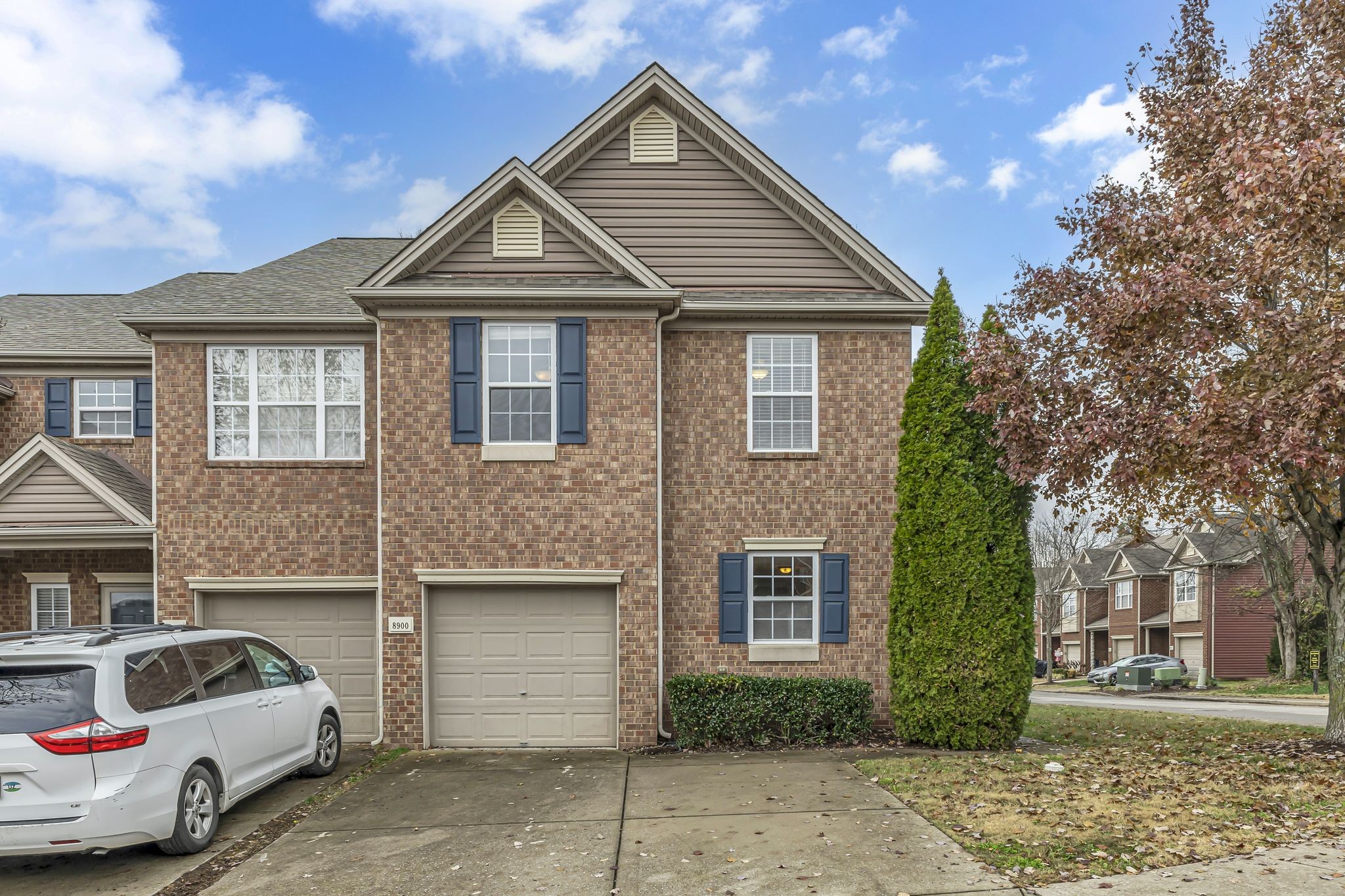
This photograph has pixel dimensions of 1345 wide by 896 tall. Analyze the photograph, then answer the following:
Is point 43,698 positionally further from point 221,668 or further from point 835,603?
point 835,603

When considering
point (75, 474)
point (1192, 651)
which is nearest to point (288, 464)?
point (75, 474)

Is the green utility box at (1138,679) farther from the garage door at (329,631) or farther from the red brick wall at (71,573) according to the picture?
the red brick wall at (71,573)

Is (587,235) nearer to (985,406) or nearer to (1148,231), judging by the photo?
(985,406)

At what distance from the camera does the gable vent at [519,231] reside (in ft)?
38.6

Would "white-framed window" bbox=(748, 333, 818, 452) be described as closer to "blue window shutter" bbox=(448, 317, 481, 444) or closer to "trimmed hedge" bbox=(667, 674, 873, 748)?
"trimmed hedge" bbox=(667, 674, 873, 748)

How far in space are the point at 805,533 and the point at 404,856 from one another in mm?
6741

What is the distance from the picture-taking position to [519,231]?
11781 millimetres

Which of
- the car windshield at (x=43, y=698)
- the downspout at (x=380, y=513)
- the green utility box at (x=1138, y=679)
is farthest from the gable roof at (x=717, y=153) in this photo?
the green utility box at (x=1138, y=679)

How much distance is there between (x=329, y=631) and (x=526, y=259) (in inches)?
226

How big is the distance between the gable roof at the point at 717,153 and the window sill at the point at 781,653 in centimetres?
515

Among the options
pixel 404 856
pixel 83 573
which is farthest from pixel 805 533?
pixel 83 573

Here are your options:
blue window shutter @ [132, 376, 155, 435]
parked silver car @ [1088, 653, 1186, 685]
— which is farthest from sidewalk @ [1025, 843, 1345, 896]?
parked silver car @ [1088, 653, 1186, 685]

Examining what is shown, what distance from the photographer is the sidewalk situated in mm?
5793

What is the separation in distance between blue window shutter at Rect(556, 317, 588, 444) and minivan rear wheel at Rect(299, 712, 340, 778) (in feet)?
13.8
